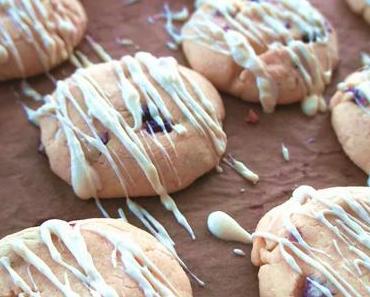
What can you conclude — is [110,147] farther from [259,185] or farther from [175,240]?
[259,185]

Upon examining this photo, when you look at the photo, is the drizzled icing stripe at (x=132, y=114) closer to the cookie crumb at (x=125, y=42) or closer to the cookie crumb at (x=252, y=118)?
the cookie crumb at (x=252, y=118)

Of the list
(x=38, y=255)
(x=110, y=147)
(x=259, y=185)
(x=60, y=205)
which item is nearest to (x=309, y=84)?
(x=259, y=185)

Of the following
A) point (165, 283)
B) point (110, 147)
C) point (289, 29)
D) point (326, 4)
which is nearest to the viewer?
point (165, 283)

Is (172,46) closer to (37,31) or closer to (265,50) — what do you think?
(265,50)

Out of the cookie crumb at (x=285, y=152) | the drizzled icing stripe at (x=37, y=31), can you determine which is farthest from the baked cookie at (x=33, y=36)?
the cookie crumb at (x=285, y=152)

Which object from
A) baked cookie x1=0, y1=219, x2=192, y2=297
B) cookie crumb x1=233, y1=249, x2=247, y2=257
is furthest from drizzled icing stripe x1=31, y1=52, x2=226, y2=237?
baked cookie x1=0, y1=219, x2=192, y2=297

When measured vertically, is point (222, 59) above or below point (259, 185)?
above
